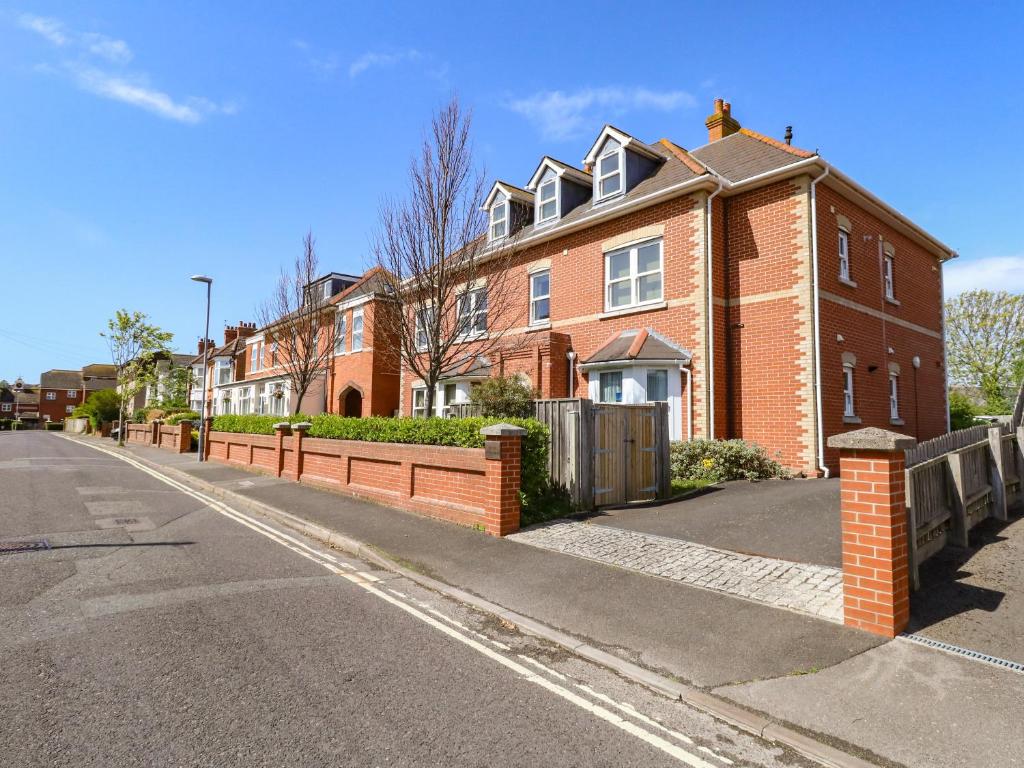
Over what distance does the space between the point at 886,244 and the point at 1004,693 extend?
16.8 meters

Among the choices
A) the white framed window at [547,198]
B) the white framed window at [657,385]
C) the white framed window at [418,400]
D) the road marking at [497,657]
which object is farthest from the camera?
the white framed window at [418,400]

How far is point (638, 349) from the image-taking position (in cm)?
1462

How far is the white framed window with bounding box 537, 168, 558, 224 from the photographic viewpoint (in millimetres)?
18688

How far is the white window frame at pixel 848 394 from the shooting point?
1417 cm

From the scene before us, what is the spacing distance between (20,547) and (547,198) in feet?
53.0

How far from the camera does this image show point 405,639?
468 cm

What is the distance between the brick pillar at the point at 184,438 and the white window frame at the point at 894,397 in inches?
1118

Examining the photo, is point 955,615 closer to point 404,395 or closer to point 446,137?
point 446,137

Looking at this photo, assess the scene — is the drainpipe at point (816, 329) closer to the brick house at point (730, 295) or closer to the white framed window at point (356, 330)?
the brick house at point (730, 295)

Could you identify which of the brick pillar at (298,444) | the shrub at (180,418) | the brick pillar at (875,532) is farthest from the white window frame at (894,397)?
the shrub at (180,418)

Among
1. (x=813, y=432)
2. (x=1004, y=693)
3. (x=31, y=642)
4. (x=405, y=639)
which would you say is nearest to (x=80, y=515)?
(x=31, y=642)

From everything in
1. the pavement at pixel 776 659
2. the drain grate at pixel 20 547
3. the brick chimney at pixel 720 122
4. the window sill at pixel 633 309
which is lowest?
the pavement at pixel 776 659

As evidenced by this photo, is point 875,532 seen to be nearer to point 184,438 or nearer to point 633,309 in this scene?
point 633,309

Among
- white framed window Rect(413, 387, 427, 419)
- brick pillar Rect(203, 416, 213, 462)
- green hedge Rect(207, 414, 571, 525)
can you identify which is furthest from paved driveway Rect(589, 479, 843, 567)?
brick pillar Rect(203, 416, 213, 462)
